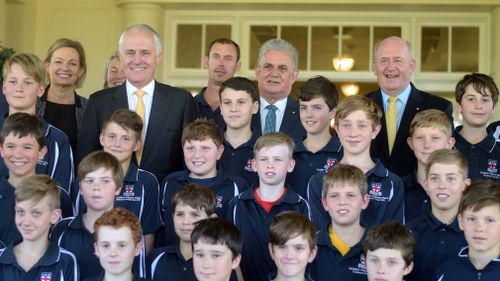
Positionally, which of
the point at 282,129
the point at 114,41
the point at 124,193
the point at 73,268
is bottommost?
the point at 73,268

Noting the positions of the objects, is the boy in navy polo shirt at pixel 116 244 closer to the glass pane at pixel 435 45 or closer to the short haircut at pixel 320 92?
the short haircut at pixel 320 92

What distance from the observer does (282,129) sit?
20.1 feet

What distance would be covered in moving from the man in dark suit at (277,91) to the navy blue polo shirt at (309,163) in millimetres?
413

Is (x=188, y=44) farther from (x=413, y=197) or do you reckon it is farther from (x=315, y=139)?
(x=413, y=197)

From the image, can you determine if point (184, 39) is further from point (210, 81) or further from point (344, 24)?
point (210, 81)

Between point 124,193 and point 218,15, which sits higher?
point 218,15

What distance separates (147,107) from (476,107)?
2147mm

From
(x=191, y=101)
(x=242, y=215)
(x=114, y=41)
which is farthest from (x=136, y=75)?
(x=114, y=41)

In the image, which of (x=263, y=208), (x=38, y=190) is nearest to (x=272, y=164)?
(x=263, y=208)

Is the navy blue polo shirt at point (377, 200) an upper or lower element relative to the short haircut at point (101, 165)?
lower

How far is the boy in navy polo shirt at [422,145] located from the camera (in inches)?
213

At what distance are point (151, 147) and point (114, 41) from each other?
4.18 meters

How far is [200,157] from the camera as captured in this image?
5.29m

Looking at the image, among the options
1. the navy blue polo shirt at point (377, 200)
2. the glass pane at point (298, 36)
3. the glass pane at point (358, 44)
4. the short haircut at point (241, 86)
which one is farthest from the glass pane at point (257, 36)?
the navy blue polo shirt at point (377, 200)
